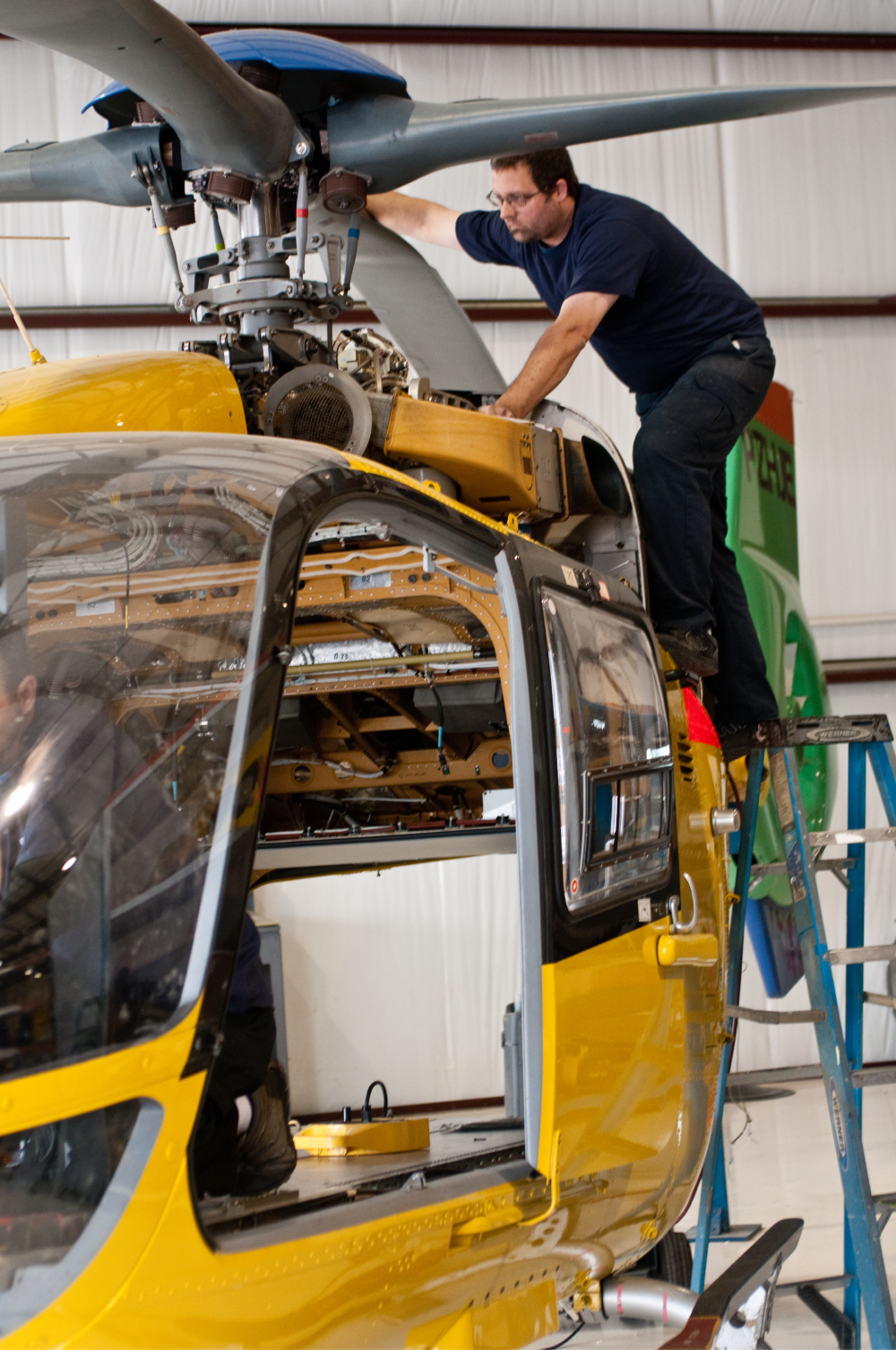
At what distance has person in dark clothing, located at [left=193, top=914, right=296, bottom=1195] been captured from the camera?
6.85ft

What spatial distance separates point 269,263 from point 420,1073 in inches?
228

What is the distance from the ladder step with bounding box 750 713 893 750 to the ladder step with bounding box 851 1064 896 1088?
3.08 ft

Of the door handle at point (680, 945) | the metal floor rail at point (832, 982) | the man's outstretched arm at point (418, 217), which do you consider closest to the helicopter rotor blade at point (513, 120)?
the man's outstretched arm at point (418, 217)

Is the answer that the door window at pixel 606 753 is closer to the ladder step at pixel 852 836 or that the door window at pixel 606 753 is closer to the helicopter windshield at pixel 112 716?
the helicopter windshield at pixel 112 716

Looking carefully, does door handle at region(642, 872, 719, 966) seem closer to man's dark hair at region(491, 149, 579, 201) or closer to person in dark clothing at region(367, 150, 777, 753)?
person in dark clothing at region(367, 150, 777, 753)

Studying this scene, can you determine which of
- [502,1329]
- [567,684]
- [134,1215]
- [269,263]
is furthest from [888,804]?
[134,1215]

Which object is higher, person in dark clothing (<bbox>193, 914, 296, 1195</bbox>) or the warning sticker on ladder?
person in dark clothing (<bbox>193, 914, 296, 1195</bbox>)

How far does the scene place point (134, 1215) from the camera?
4.44 ft

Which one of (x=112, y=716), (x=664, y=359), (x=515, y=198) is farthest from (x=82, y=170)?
(x=112, y=716)

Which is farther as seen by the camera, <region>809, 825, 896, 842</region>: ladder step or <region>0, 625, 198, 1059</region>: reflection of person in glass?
<region>809, 825, 896, 842</region>: ladder step

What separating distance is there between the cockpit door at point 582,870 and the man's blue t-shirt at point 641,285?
1276mm

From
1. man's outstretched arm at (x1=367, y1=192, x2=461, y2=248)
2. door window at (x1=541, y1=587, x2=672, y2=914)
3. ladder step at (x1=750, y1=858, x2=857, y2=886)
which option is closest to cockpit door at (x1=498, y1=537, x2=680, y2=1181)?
door window at (x1=541, y1=587, x2=672, y2=914)

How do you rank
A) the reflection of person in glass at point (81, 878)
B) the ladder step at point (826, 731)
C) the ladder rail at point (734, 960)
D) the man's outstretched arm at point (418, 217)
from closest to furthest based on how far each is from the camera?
the reflection of person in glass at point (81, 878) < the ladder step at point (826, 731) < the ladder rail at point (734, 960) < the man's outstretched arm at point (418, 217)

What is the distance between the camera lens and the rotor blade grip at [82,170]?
9.51 feet
